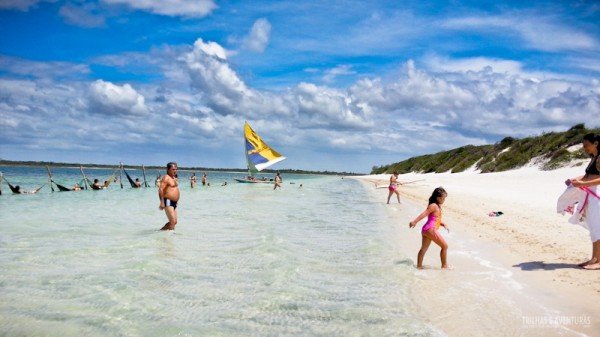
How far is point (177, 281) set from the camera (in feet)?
21.3

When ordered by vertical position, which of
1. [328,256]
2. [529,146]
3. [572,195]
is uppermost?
[529,146]

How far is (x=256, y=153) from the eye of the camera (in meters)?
46.2

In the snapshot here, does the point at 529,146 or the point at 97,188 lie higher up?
the point at 529,146

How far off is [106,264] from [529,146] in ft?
142

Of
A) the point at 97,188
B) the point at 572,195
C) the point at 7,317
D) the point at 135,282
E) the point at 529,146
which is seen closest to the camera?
the point at 7,317

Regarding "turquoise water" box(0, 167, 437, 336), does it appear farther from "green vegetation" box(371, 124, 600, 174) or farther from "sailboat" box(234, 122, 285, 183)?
"sailboat" box(234, 122, 285, 183)

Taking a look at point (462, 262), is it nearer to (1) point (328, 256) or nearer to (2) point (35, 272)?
(1) point (328, 256)

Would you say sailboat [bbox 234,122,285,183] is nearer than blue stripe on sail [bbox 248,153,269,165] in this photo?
Yes

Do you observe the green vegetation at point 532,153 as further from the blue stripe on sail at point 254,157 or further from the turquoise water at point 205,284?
the turquoise water at point 205,284

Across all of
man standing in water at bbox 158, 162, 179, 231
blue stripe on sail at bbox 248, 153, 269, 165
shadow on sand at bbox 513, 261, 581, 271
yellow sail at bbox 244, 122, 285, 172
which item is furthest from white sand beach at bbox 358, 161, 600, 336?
blue stripe on sail at bbox 248, 153, 269, 165

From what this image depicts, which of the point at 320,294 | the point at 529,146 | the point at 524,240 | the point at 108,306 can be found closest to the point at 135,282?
the point at 108,306

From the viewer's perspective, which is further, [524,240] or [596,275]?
[524,240]

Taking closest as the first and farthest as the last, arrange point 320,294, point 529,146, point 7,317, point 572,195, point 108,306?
point 7,317
point 108,306
point 320,294
point 572,195
point 529,146

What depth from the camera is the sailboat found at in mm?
45312
